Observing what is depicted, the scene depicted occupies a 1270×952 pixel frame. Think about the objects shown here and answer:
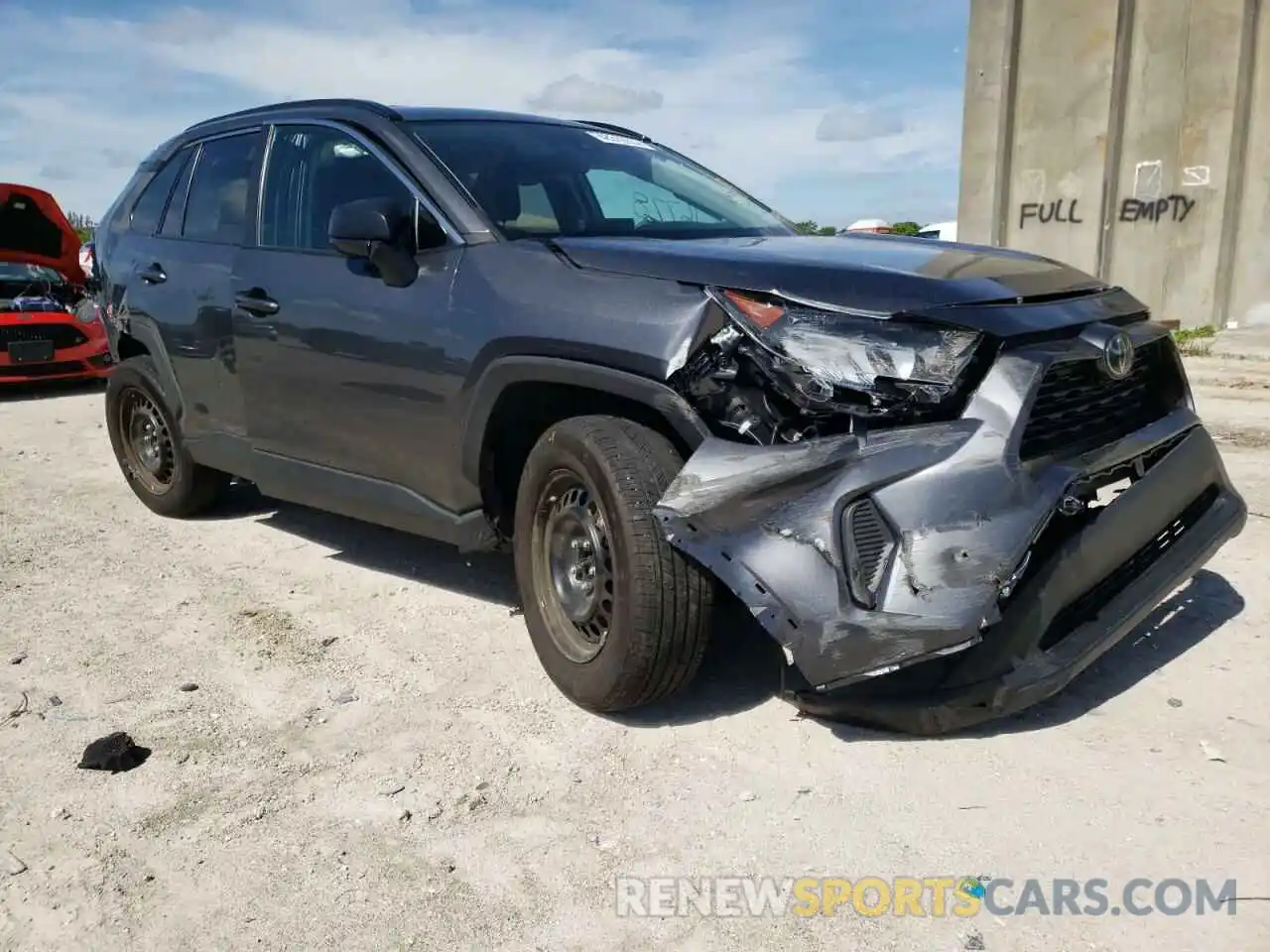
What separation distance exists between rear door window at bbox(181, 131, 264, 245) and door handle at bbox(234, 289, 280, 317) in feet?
1.03

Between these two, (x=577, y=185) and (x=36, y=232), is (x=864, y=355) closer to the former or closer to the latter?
(x=577, y=185)

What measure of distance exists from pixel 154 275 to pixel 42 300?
7052 millimetres

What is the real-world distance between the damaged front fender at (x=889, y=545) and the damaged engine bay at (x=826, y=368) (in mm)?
78

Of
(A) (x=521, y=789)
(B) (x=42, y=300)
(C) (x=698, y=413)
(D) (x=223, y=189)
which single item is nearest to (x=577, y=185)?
(C) (x=698, y=413)

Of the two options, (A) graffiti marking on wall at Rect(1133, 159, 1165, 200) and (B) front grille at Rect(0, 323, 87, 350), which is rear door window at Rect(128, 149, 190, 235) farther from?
(A) graffiti marking on wall at Rect(1133, 159, 1165, 200)

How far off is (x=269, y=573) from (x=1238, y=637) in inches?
151

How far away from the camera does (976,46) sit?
1498 cm

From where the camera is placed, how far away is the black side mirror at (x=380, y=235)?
359cm

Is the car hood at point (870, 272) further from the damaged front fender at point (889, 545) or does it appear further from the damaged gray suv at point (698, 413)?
the damaged front fender at point (889, 545)

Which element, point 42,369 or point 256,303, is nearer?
point 256,303

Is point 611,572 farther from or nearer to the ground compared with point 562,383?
nearer to the ground

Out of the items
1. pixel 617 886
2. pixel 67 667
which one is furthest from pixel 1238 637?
pixel 67 667

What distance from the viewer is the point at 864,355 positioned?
2.71 meters

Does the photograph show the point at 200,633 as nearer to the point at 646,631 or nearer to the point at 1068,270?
the point at 646,631
